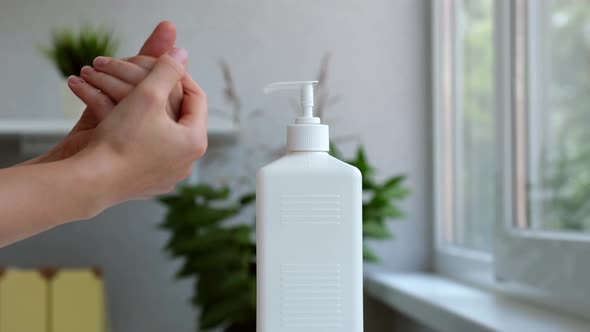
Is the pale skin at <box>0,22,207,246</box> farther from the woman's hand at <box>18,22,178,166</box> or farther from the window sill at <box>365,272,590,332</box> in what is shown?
the window sill at <box>365,272,590,332</box>

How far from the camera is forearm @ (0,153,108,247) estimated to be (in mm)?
378

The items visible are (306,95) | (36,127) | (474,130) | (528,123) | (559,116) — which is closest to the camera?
(306,95)

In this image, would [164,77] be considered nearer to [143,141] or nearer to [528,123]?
[143,141]

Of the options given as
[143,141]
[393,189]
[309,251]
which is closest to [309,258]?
[309,251]

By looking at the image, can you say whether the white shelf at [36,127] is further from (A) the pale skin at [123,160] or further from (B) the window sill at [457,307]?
(A) the pale skin at [123,160]

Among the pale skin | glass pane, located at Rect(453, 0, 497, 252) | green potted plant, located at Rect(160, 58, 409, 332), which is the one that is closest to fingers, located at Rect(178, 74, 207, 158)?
the pale skin

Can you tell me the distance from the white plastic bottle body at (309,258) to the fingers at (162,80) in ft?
0.24

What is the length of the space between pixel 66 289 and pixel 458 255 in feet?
2.42

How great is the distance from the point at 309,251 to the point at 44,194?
142mm

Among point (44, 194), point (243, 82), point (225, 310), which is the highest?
point (243, 82)

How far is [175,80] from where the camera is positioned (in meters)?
0.44

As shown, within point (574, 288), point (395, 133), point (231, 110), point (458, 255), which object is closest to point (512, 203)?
point (574, 288)

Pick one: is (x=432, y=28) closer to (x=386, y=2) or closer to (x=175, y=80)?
(x=386, y=2)

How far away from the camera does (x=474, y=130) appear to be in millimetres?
1515
